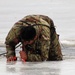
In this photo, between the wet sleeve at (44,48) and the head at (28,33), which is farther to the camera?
the wet sleeve at (44,48)

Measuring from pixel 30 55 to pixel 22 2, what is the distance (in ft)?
26.0

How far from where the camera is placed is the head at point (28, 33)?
7.90 m

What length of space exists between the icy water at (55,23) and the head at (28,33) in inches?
16.3

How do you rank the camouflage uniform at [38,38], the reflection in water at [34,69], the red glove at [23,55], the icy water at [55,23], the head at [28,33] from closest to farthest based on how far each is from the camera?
1. the reflection in water at [34,69]
2. the icy water at [55,23]
3. the head at [28,33]
4. the camouflage uniform at [38,38]
5. the red glove at [23,55]

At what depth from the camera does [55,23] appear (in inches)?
529

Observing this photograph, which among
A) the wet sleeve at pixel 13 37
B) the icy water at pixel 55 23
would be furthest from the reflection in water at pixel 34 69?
the wet sleeve at pixel 13 37

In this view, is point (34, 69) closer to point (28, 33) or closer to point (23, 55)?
point (28, 33)

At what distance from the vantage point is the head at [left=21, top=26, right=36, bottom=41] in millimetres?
7898

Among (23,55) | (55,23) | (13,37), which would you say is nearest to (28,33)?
(13,37)

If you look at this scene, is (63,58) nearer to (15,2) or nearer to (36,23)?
(36,23)

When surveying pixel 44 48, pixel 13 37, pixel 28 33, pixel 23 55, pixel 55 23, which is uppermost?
pixel 28 33

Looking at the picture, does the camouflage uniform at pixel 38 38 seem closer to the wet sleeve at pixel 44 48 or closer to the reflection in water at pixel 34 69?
the wet sleeve at pixel 44 48

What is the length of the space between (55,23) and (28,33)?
5592mm

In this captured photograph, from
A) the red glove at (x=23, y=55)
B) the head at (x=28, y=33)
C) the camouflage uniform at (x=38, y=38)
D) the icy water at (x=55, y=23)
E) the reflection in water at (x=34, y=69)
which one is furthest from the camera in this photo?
the red glove at (x=23, y=55)
